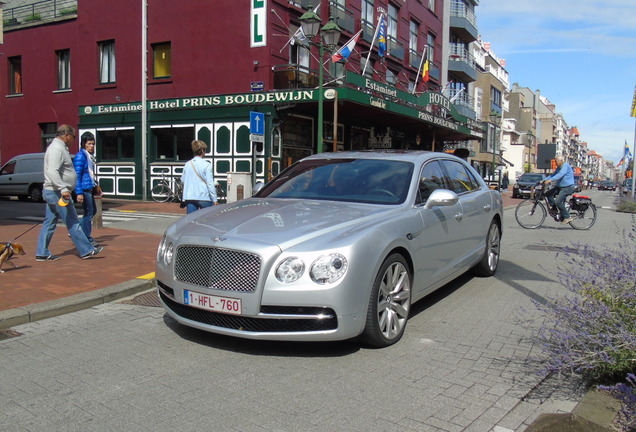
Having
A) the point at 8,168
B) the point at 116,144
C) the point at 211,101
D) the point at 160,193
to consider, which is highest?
the point at 211,101

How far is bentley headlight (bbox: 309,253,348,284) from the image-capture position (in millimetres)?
3711

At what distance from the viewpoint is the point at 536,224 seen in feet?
45.0

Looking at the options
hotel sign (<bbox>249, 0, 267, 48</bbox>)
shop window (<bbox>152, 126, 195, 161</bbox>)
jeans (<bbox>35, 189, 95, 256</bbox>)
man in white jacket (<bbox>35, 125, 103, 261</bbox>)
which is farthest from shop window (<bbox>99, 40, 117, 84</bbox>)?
jeans (<bbox>35, 189, 95, 256</bbox>)

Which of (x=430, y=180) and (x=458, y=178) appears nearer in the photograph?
(x=430, y=180)

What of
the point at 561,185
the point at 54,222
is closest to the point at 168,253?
the point at 54,222

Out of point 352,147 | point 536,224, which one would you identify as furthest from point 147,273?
point 352,147

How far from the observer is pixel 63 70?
2428 cm

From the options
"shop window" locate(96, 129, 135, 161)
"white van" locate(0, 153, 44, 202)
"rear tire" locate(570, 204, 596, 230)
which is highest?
"shop window" locate(96, 129, 135, 161)

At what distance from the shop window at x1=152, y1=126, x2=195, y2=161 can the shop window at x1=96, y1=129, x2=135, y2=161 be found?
1.25 meters

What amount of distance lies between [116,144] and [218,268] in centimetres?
2109

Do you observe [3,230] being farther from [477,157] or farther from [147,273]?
[477,157]

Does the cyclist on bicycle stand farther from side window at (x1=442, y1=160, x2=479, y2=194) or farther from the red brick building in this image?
side window at (x1=442, y1=160, x2=479, y2=194)

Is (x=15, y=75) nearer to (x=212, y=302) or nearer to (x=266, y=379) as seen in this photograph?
(x=212, y=302)

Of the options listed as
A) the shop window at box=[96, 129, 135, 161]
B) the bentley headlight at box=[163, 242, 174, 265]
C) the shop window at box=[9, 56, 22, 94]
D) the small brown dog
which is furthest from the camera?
the shop window at box=[9, 56, 22, 94]
